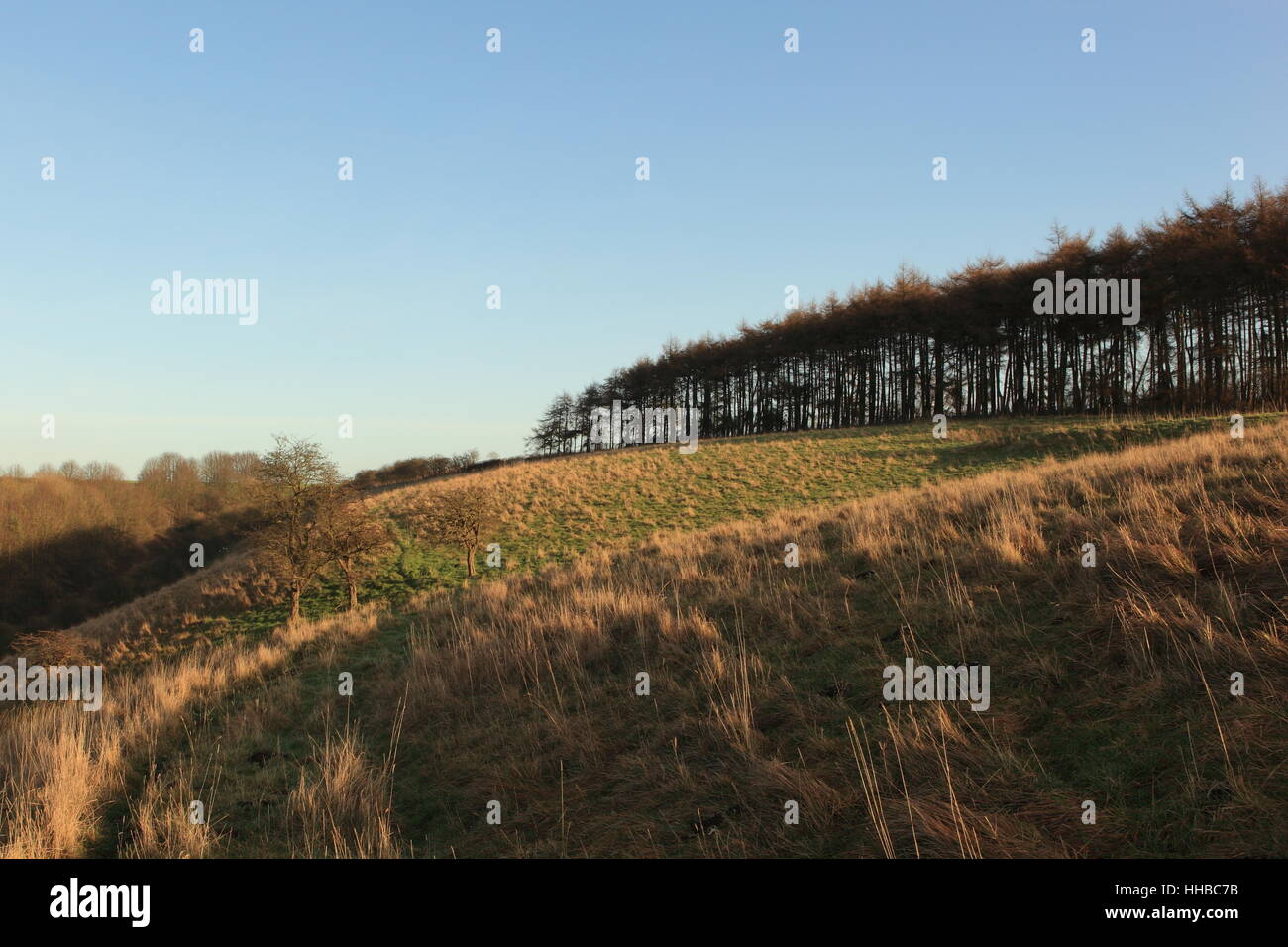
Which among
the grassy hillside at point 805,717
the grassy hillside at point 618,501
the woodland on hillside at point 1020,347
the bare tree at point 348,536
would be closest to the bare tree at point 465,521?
A: the grassy hillside at point 618,501

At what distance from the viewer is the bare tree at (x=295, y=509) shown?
77.5ft

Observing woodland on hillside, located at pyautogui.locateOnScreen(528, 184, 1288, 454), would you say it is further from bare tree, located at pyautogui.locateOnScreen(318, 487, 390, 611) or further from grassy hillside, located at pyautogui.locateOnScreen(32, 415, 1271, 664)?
bare tree, located at pyautogui.locateOnScreen(318, 487, 390, 611)

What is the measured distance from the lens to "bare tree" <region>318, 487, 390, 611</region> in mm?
24156

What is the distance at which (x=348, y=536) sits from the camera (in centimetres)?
2453

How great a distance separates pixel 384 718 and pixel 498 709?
1.65 metres

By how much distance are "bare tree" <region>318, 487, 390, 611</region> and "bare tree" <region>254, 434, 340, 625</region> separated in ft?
0.28

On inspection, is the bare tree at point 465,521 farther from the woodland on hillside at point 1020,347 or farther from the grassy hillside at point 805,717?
the woodland on hillside at point 1020,347

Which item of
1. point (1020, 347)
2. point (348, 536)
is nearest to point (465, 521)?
point (348, 536)

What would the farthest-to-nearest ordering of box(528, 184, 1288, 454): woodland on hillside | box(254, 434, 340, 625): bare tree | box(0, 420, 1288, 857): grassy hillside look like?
box(528, 184, 1288, 454): woodland on hillside → box(254, 434, 340, 625): bare tree → box(0, 420, 1288, 857): grassy hillside

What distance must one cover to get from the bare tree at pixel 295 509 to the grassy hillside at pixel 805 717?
1350 centimetres

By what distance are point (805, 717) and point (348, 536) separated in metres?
23.0

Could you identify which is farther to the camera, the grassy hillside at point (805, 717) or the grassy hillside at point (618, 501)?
the grassy hillside at point (618, 501)

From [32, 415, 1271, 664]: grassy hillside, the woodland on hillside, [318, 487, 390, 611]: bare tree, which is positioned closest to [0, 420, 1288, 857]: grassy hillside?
[32, 415, 1271, 664]: grassy hillside

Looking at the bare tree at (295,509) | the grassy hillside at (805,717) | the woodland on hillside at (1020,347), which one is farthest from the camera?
the woodland on hillside at (1020,347)
